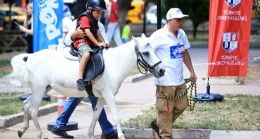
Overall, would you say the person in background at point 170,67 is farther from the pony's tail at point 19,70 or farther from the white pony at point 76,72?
the pony's tail at point 19,70

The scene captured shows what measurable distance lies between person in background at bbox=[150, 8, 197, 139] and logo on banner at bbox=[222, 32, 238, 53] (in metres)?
3.97

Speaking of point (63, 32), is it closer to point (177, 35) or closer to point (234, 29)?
point (234, 29)

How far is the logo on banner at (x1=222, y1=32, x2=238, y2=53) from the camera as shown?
45.0 ft

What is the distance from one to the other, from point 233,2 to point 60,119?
4.75 metres

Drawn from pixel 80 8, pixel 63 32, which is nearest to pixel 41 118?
pixel 63 32

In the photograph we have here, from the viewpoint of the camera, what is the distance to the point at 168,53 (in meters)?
9.74

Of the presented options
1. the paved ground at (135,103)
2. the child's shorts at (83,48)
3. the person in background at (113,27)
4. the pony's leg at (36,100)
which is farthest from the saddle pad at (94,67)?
the person in background at (113,27)

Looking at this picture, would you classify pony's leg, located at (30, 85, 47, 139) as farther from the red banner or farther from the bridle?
the red banner

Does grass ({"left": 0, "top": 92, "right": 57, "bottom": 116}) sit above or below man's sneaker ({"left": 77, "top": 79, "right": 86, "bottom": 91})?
below

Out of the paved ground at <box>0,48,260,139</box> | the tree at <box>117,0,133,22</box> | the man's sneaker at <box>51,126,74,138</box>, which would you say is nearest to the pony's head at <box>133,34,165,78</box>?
the paved ground at <box>0,48,260,139</box>

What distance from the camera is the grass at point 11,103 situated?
42.4ft

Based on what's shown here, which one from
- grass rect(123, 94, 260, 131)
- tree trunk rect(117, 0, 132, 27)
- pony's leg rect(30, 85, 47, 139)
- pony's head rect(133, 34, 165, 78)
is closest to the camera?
pony's head rect(133, 34, 165, 78)

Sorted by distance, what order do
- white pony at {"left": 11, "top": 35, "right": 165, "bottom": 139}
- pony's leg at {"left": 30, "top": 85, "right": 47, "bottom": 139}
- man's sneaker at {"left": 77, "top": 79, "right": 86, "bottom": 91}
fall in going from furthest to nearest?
pony's leg at {"left": 30, "top": 85, "right": 47, "bottom": 139} < man's sneaker at {"left": 77, "top": 79, "right": 86, "bottom": 91} < white pony at {"left": 11, "top": 35, "right": 165, "bottom": 139}

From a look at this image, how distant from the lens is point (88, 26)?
998 centimetres
